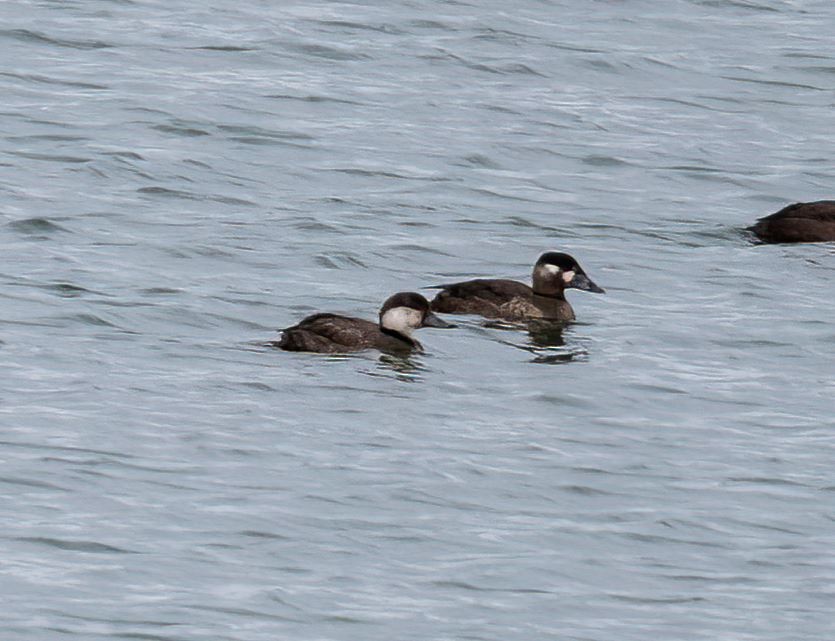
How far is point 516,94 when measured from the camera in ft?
76.4

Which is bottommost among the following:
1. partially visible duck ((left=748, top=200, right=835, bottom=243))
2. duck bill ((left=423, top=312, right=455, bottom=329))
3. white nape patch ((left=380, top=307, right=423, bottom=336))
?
duck bill ((left=423, top=312, right=455, bottom=329))

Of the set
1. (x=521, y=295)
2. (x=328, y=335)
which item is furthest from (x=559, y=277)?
(x=328, y=335)

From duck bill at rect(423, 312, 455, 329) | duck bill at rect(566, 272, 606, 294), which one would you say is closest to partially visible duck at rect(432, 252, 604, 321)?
duck bill at rect(566, 272, 606, 294)

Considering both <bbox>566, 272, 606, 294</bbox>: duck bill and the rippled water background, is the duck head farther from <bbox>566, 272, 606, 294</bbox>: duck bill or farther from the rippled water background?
the rippled water background

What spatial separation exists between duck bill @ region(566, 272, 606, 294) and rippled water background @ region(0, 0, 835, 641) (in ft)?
0.63

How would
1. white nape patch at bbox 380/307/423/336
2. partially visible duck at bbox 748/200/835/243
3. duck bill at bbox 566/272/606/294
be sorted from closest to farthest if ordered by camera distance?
white nape patch at bbox 380/307/423/336 < duck bill at bbox 566/272/606/294 < partially visible duck at bbox 748/200/835/243

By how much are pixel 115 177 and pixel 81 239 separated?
2488mm

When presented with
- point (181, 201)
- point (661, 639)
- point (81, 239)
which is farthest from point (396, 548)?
point (181, 201)

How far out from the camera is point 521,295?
15.2m

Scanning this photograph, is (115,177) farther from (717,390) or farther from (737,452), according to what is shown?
(737,452)

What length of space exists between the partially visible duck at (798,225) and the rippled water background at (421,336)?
279mm

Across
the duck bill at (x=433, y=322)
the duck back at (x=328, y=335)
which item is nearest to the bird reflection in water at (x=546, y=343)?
the duck bill at (x=433, y=322)

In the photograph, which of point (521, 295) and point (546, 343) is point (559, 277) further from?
point (546, 343)

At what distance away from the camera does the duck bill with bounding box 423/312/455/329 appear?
1421 cm
